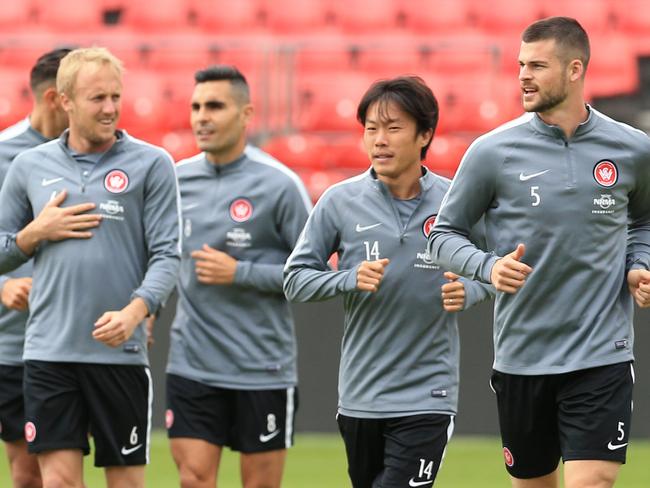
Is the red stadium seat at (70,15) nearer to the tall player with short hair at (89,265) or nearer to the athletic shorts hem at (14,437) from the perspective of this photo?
the athletic shorts hem at (14,437)

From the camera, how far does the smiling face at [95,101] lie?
6203mm

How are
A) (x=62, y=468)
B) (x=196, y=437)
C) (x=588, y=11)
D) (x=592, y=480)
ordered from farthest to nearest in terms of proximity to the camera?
(x=588, y=11)
(x=196, y=437)
(x=62, y=468)
(x=592, y=480)

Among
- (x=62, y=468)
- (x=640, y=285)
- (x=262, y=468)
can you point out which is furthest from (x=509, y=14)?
(x=62, y=468)

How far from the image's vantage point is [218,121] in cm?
732

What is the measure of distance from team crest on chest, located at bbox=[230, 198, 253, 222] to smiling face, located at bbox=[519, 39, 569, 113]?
2.04 m

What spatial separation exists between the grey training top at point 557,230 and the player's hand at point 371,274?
224 mm

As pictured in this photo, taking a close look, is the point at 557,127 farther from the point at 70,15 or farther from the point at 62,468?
the point at 70,15

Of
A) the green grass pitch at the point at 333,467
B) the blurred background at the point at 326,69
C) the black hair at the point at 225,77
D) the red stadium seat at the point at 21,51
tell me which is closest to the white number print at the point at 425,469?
the black hair at the point at 225,77

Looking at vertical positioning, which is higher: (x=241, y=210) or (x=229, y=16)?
(x=229, y=16)

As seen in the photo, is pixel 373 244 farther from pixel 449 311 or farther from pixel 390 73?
pixel 390 73

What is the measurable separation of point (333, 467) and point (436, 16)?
20.4 feet

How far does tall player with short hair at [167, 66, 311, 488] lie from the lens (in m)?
7.03

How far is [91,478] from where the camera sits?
31.5 ft

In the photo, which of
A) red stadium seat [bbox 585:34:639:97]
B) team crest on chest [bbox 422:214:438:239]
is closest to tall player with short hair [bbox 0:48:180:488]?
team crest on chest [bbox 422:214:438:239]
